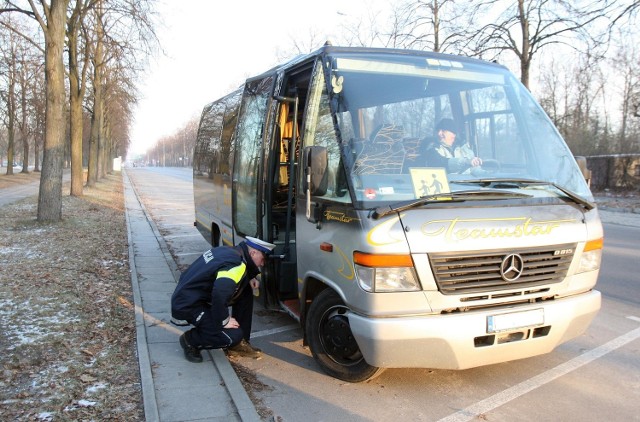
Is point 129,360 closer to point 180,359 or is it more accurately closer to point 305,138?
point 180,359

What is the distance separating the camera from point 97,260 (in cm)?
874

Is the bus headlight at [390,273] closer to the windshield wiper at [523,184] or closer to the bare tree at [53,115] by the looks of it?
the windshield wiper at [523,184]

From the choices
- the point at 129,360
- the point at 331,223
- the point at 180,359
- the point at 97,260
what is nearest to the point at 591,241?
the point at 331,223

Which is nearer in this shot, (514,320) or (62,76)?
(514,320)

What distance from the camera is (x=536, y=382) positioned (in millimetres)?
4137

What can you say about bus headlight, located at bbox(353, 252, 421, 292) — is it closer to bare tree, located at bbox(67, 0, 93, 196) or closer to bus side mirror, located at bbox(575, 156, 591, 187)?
bus side mirror, located at bbox(575, 156, 591, 187)

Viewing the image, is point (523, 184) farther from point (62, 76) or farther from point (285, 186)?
point (62, 76)

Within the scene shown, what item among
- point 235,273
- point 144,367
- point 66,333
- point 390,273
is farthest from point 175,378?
point 390,273

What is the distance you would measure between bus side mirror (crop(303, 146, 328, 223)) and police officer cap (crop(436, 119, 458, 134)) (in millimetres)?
1082

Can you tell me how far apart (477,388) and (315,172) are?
7.10 ft

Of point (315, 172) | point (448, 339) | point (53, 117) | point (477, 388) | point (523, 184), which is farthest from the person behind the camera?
point (53, 117)

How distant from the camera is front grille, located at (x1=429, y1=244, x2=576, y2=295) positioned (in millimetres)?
3486

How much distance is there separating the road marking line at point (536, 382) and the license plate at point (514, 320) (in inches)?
25.6

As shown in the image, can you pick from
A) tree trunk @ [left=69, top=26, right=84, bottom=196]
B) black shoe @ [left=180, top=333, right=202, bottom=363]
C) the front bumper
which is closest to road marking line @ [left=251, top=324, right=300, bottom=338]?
black shoe @ [left=180, top=333, right=202, bottom=363]
